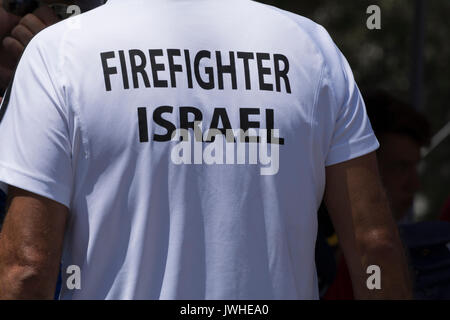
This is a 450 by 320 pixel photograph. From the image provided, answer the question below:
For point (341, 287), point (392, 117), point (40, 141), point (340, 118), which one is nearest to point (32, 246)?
point (40, 141)

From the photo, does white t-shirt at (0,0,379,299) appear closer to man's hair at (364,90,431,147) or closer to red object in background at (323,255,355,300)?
red object in background at (323,255,355,300)

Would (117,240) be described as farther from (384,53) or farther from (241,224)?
(384,53)

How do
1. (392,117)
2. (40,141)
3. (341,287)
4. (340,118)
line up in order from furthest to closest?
(392,117), (341,287), (340,118), (40,141)

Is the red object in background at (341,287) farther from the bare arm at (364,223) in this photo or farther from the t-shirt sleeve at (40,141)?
the t-shirt sleeve at (40,141)

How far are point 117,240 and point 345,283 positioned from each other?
4.75 ft

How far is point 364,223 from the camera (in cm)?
189

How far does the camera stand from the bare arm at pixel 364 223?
1.89 meters

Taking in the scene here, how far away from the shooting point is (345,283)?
10.0ft

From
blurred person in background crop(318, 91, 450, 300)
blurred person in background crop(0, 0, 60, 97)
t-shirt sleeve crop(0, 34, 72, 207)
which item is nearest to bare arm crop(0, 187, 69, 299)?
t-shirt sleeve crop(0, 34, 72, 207)

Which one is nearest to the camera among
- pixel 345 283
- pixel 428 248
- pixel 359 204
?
pixel 359 204

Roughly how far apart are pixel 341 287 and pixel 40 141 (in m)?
1.60

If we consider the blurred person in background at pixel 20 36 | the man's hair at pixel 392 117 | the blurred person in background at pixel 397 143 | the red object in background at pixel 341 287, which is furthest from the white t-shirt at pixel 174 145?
the man's hair at pixel 392 117

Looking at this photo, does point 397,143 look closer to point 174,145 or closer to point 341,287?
point 341,287
